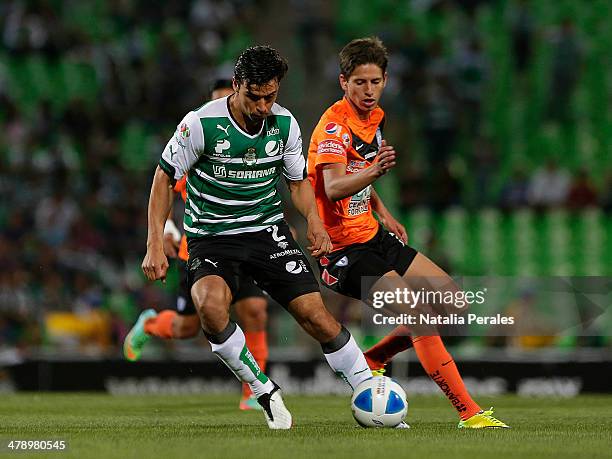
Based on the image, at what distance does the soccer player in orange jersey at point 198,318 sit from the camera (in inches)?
394

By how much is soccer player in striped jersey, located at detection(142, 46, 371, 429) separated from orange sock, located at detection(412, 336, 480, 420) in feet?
1.49

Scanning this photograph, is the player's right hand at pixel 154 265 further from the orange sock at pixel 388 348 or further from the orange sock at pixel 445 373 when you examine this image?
the orange sock at pixel 388 348

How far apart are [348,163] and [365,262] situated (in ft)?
2.11

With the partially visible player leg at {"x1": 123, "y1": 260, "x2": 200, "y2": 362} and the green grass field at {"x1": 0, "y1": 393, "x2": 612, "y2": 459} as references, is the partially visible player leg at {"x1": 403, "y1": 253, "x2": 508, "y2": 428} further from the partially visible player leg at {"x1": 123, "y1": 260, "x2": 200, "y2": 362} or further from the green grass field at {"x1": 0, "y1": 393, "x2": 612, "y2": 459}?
the partially visible player leg at {"x1": 123, "y1": 260, "x2": 200, "y2": 362}

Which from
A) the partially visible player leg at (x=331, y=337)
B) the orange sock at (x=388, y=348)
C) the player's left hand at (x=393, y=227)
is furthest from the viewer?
the player's left hand at (x=393, y=227)

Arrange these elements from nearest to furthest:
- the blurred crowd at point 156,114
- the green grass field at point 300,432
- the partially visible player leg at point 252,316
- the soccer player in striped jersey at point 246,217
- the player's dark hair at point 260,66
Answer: the green grass field at point 300,432 → the player's dark hair at point 260,66 → the soccer player in striped jersey at point 246,217 → the partially visible player leg at point 252,316 → the blurred crowd at point 156,114

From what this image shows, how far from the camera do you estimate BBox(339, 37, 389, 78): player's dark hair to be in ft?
25.9

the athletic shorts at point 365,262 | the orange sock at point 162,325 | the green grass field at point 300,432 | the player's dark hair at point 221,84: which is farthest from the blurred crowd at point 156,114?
the athletic shorts at point 365,262

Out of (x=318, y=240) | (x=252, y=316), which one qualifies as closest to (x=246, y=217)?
(x=318, y=240)

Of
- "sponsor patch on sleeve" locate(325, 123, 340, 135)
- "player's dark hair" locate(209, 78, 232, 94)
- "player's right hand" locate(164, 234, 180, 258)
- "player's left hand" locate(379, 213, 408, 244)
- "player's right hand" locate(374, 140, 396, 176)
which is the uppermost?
"player's dark hair" locate(209, 78, 232, 94)

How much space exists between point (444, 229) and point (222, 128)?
8.81m

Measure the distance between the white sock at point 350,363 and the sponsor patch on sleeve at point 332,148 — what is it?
1167 mm

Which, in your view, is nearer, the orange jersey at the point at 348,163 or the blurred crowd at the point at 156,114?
the orange jersey at the point at 348,163

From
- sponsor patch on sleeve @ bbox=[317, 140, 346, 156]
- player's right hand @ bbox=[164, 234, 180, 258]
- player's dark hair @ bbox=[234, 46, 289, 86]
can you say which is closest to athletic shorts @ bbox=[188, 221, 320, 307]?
sponsor patch on sleeve @ bbox=[317, 140, 346, 156]
